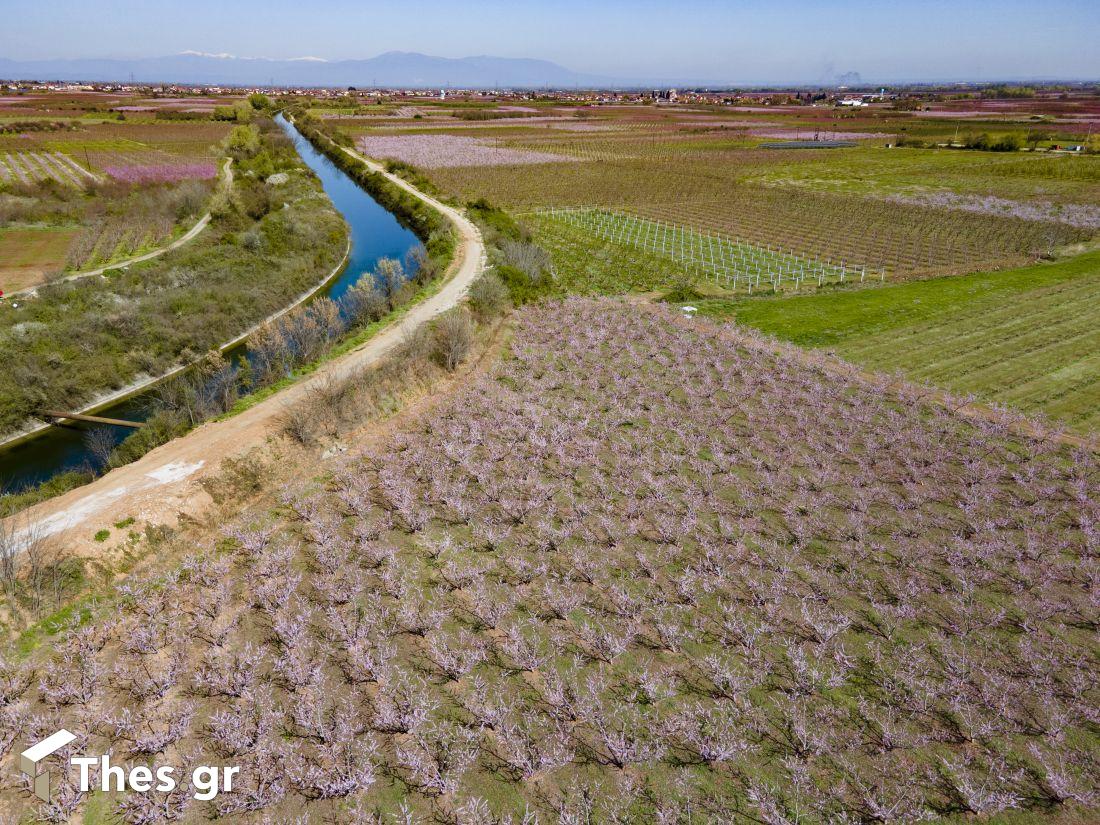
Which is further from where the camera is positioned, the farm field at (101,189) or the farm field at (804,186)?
the farm field at (804,186)

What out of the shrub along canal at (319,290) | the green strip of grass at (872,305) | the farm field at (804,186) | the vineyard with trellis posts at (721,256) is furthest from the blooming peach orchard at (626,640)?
the farm field at (804,186)

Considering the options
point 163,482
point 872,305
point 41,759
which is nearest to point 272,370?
point 163,482

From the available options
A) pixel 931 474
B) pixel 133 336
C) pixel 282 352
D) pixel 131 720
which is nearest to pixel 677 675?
pixel 131 720

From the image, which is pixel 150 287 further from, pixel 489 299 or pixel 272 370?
pixel 489 299

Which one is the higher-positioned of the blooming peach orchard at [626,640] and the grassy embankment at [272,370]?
the grassy embankment at [272,370]

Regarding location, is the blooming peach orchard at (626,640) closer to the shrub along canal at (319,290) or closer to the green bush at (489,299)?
the green bush at (489,299)

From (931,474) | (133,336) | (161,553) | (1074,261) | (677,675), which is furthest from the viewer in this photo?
(1074,261)

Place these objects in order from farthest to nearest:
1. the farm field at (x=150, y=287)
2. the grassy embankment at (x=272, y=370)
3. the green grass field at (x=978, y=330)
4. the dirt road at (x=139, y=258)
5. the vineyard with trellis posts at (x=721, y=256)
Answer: the vineyard with trellis posts at (x=721, y=256), the dirt road at (x=139, y=258), the farm field at (x=150, y=287), the green grass field at (x=978, y=330), the grassy embankment at (x=272, y=370)

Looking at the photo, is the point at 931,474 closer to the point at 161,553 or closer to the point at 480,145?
the point at 161,553
